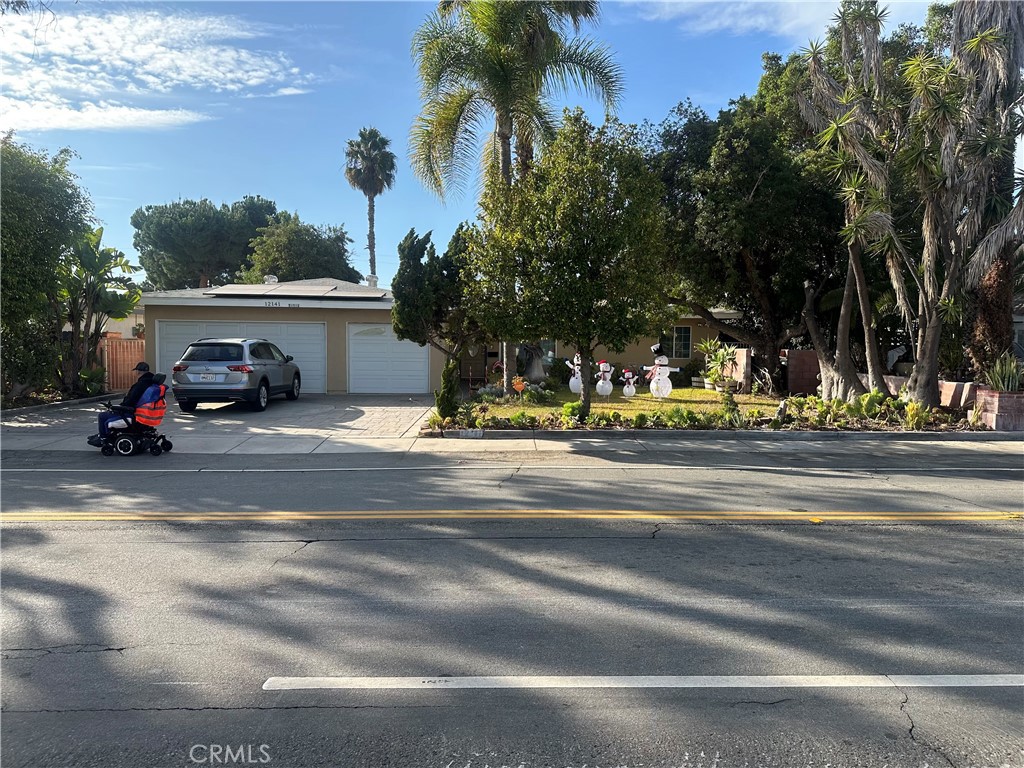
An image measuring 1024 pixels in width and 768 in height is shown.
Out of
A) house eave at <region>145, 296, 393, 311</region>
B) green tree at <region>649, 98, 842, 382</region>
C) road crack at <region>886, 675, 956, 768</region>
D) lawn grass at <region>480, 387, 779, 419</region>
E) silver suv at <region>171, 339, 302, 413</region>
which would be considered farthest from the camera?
house eave at <region>145, 296, 393, 311</region>

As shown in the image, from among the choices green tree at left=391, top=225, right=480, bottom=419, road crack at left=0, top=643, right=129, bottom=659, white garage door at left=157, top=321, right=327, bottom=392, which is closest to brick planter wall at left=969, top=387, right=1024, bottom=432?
green tree at left=391, top=225, right=480, bottom=419

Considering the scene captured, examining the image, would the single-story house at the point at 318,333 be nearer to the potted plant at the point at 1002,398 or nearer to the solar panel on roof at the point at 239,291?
the solar panel on roof at the point at 239,291

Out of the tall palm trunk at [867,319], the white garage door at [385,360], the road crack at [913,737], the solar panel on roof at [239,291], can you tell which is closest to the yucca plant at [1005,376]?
the tall palm trunk at [867,319]

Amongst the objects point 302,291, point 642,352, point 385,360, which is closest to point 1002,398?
point 642,352

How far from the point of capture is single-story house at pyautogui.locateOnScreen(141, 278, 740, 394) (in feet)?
66.3

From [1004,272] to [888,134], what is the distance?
3918 millimetres

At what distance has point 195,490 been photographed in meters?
8.47

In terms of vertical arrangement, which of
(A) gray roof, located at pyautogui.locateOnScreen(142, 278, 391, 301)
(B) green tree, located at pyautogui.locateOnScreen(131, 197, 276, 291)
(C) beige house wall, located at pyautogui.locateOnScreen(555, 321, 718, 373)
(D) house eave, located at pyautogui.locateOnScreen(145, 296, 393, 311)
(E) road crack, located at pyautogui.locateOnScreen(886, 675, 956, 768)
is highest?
(B) green tree, located at pyautogui.locateOnScreen(131, 197, 276, 291)

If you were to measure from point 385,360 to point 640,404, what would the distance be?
782 cm

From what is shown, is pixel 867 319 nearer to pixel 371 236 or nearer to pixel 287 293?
pixel 287 293

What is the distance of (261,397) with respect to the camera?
16.3m

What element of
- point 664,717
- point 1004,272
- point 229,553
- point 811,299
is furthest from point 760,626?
point 811,299

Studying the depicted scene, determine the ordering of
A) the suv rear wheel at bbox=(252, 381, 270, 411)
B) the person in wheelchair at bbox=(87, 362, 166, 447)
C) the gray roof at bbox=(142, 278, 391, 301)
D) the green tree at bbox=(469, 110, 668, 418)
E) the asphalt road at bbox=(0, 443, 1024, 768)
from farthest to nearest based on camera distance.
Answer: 1. the gray roof at bbox=(142, 278, 391, 301)
2. the suv rear wheel at bbox=(252, 381, 270, 411)
3. the green tree at bbox=(469, 110, 668, 418)
4. the person in wheelchair at bbox=(87, 362, 166, 447)
5. the asphalt road at bbox=(0, 443, 1024, 768)

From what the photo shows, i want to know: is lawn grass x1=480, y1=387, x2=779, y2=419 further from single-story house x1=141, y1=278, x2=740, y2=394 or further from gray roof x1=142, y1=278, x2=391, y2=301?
gray roof x1=142, y1=278, x2=391, y2=301
